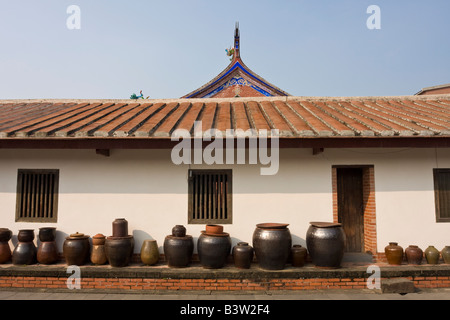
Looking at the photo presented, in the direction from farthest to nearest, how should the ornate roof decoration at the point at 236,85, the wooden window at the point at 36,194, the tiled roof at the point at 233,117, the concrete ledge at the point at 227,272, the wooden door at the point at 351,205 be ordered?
the ornate roof decoration at the point at 236,85 → the wooden door at the point at 351,205 → the wooden window at the point at 36,194 → the tiled roof at the point at 233,117 → the concrete ledge at the point at 227,272

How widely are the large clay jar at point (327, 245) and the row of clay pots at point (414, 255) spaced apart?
3.31 feet

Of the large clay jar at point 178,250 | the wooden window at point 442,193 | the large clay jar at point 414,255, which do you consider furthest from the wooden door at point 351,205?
the large clay jar at point 178,250

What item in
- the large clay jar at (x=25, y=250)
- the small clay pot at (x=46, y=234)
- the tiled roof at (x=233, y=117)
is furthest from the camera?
the small clay pot at (x=46, y=234)

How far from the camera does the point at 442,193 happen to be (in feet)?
18.0

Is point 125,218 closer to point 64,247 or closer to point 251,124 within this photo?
point 64,247

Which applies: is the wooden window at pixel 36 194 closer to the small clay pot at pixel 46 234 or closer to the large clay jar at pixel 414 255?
the small clay pot at pixel 46 234

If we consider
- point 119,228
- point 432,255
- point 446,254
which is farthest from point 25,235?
point 446,254

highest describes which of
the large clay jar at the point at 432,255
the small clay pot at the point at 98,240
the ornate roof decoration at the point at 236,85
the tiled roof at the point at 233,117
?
the ornate roof decoration at the point at 236,85

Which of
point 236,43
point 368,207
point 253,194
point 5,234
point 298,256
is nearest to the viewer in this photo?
point 298,256

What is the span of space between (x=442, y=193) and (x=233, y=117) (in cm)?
435

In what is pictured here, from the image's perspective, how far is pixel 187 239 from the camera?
16.5 ft

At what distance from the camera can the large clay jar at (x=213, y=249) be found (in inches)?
191

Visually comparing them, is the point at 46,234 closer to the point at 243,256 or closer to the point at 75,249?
the point at 75,249

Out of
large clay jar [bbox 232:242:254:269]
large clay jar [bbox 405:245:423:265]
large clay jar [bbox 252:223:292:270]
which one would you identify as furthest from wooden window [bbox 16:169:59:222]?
large clay jar [bbox 405:245:423:265]
